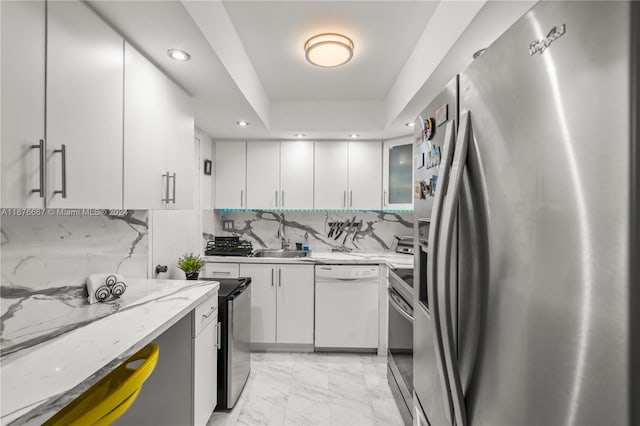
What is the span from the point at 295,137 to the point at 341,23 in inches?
61.1

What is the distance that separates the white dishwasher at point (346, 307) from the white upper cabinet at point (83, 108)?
6.63 ft

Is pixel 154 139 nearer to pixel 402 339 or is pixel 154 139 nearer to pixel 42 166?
pixel 42 166

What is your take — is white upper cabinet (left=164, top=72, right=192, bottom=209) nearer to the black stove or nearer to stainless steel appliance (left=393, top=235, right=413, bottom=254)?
the black stove

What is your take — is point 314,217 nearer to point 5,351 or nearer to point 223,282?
point 223,282

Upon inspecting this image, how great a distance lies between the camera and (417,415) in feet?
4.08

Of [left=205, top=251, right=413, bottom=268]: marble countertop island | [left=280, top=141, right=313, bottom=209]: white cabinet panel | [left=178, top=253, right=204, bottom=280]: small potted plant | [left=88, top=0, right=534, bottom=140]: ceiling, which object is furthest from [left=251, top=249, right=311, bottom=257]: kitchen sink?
[left=88, top=0, right=534, bottom=140]: ceiling

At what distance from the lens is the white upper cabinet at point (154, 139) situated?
1453mm

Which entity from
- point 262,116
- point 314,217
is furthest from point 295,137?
point 314,217

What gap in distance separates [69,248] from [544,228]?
189 cm

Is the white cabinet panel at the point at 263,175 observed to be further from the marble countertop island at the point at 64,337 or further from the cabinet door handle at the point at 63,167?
the cabinet door handle at the point at 63,167

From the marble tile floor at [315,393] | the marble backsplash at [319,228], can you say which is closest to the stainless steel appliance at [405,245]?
the marble backsplash at [319,228]

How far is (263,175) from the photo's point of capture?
3.38m

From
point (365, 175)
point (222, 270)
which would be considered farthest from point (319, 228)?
Result: point (222, 270)

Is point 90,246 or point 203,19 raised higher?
point 203,19
